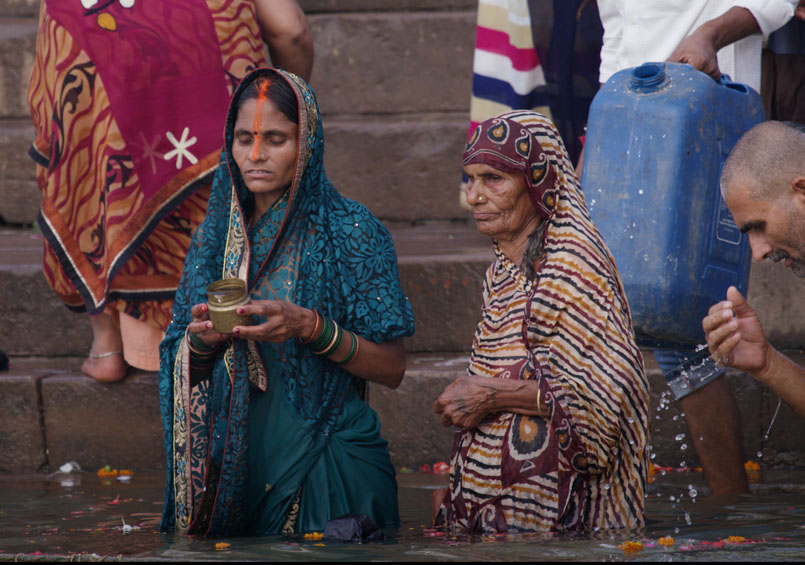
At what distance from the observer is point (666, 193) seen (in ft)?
14.0

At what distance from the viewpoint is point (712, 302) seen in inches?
170

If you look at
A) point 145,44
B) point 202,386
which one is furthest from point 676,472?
point 145,44

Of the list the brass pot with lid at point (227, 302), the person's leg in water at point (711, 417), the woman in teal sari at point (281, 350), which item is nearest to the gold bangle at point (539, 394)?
the woman in teal sari at point (281, 350)

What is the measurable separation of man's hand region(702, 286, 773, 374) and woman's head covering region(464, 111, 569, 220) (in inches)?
25.7

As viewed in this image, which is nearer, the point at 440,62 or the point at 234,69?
the point at 234,69

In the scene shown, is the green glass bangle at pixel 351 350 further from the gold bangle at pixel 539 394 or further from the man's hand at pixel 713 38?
the man's hand at pixel 713 38

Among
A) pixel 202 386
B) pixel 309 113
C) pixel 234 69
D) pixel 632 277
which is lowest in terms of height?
pixel 202 386

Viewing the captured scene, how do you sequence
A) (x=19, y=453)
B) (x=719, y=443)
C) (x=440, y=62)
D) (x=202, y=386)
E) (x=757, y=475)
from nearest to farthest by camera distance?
(x=202, y=386) < (x=719, y=443) < (x=757, y=475) < (x=19, y=453) < (x=440, y=62)

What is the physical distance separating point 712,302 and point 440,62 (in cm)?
330

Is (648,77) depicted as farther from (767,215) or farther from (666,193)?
(767,215)

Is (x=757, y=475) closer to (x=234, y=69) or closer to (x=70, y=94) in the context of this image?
(x=234, y=69)

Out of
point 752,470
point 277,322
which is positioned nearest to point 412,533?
point 277,322

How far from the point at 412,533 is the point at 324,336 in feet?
2.25

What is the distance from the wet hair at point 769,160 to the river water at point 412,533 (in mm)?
1014
